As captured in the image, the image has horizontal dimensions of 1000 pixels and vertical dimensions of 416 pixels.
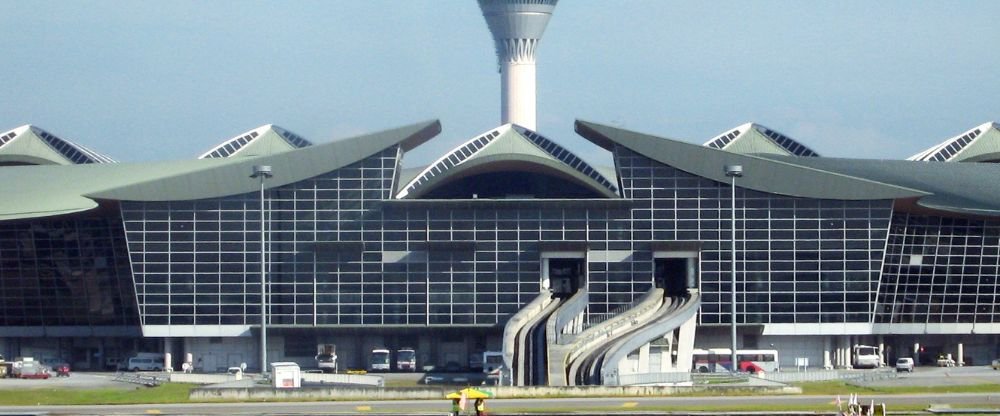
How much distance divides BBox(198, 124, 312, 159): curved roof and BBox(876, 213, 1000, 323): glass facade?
2112 inches

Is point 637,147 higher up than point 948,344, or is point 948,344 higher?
point 637,147

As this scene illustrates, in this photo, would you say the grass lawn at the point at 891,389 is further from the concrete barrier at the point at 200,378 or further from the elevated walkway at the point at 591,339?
the concrete barrier at the point at 200,378

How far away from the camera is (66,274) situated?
14112cm

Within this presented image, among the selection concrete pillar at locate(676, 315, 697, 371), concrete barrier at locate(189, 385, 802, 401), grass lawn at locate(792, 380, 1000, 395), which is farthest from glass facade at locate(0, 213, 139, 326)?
grass lawn at locate(792, 380, 1000, 395)

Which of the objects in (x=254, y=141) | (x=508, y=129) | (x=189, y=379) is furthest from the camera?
(x=254, y=141)

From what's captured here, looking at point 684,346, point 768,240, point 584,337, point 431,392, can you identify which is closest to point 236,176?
point 584,337

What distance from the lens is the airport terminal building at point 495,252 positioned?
13550cm

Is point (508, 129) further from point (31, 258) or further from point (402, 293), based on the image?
point (31, 258)

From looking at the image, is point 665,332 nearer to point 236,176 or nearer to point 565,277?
point 565,277

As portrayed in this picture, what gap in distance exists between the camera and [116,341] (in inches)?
5645

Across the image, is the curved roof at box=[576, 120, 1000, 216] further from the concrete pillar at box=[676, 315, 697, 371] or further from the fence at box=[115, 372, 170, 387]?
the fence at box=[115, 372, 170, 387]

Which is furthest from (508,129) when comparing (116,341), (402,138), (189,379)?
(189,379)

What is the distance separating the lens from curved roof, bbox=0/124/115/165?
165875 millimetres

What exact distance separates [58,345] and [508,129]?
38.0m
